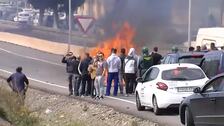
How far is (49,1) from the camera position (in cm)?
8056

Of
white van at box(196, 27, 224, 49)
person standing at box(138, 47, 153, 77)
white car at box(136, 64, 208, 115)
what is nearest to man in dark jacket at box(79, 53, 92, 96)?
person standing at box(138, 47, 153, 77)

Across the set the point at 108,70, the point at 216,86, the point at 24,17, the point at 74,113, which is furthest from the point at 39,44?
the point at 216,86

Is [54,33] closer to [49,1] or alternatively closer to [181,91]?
[49,1]

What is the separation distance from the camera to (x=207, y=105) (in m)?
14.1

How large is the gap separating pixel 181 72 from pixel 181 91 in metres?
0.57

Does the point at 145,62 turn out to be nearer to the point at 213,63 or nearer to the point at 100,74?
the point at 100,74

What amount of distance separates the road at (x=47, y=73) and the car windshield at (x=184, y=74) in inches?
39.0

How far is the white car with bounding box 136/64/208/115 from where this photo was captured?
1872 centimetres

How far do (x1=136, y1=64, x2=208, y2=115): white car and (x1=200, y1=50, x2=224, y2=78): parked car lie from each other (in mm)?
720

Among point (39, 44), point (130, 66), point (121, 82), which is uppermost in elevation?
point (130, 66)

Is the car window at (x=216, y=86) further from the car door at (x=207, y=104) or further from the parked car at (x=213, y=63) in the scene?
the parked car at (x=213, y=63)

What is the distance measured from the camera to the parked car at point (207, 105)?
44.6 ft

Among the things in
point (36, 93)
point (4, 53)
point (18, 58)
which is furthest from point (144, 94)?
point (4, 53)

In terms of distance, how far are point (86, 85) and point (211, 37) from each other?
7433 mm
